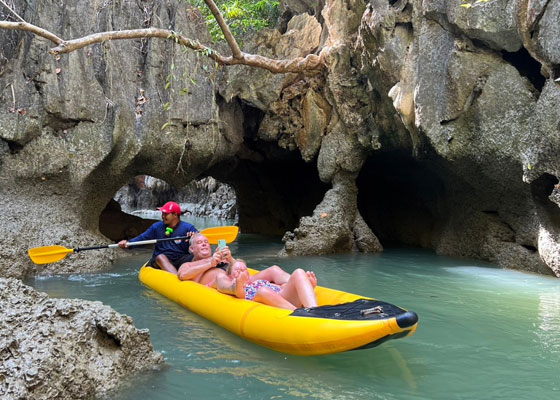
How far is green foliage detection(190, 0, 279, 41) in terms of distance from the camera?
10625 mm

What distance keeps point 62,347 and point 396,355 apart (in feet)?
7.11

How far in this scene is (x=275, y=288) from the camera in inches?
160

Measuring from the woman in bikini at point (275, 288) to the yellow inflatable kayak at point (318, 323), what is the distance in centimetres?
10

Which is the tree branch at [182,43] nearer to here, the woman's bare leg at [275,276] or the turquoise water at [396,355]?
the turquoise water at [396,355]

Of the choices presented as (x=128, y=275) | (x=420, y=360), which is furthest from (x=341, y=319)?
(x=128, y=275)

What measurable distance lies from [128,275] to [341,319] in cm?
466

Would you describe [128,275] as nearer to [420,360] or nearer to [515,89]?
[420,360]

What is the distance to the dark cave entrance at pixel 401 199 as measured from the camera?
10977mm

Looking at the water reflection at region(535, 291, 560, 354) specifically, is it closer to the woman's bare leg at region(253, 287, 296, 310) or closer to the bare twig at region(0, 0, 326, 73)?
the woman's bare leg at region(253, 287, 296, 310)

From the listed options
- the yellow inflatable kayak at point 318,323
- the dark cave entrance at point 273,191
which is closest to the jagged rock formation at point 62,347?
the yellow inflatable kayak at point 318,323

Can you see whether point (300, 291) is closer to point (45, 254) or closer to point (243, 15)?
point (45, 254)

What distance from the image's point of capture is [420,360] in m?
3.15

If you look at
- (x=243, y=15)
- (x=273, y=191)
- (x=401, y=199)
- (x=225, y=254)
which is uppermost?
(x=243, y=15)

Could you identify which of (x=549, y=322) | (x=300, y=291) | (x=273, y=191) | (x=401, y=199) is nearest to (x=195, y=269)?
(x=300, y=291)
